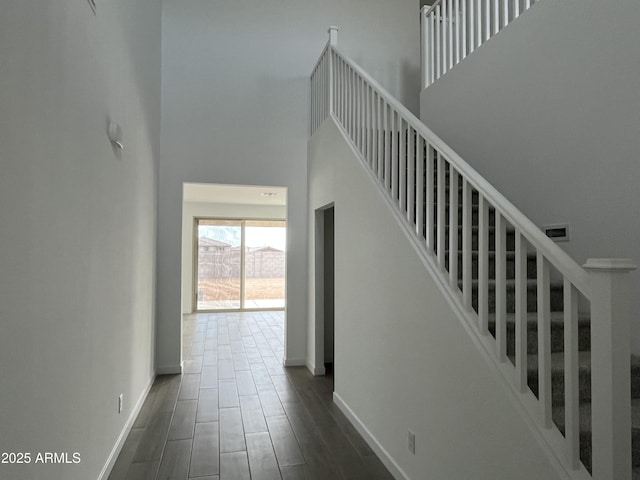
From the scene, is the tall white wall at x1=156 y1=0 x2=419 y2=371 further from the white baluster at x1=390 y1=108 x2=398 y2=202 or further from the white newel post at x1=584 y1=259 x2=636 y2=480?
the white newel post at x1=584 y1=259 x2=636 y2=480

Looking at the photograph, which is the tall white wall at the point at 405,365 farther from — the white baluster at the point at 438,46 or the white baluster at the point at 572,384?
the white baluster at the point at 438,46

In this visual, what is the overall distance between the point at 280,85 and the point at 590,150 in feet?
12.0

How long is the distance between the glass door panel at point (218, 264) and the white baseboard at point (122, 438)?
5690 millimetres

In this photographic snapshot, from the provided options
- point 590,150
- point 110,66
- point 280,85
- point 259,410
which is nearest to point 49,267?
point 110,66

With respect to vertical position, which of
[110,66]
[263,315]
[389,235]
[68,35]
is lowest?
[263,315]

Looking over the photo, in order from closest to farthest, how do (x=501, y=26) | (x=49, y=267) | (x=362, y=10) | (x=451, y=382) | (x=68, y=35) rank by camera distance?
(x=49, y=267) → (x=68, y=35) → (x=451, y=382) → (x=501, y=26) → (x=362, y=10)

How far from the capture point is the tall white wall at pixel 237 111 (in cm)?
468

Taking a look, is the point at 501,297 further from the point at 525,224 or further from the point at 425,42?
the point at 425,42

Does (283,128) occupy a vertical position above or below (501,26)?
below

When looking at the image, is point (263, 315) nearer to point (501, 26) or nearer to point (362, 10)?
point (362, 10)

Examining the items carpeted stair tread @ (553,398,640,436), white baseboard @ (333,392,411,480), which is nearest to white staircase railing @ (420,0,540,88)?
carpeted stair tread @ (553,398,640,436)

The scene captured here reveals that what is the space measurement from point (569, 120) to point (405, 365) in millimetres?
1873

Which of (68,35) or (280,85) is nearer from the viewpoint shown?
(68,35)

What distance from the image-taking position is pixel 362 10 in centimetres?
552
